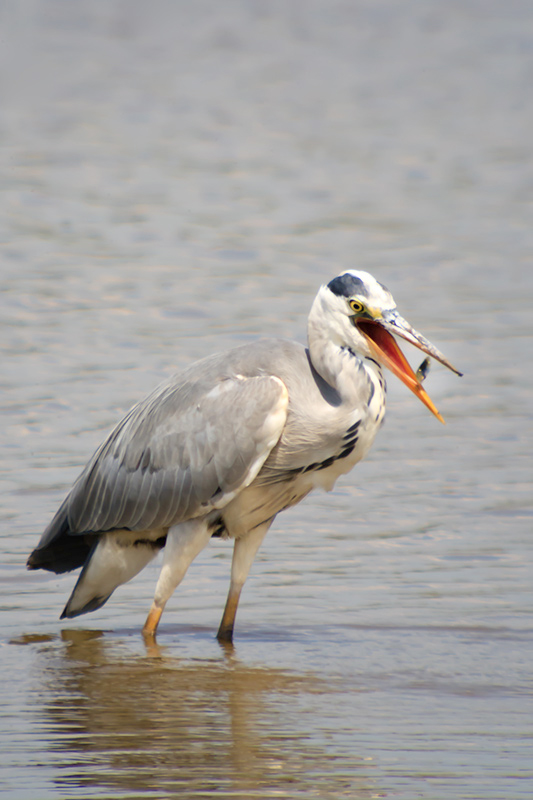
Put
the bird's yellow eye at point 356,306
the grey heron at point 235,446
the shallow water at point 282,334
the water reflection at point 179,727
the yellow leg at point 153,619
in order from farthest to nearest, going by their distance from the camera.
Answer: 1. the yellow leg at point 153,619
2. the grey heron at point 235,446
3. the bird's yellow eye at point 356,306
4. the shallow water at point 282,334
5. the water reflection at point 179,727

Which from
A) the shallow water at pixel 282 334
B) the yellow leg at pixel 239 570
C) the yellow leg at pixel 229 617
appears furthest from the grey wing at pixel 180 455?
the shallow water at pixel 282 334

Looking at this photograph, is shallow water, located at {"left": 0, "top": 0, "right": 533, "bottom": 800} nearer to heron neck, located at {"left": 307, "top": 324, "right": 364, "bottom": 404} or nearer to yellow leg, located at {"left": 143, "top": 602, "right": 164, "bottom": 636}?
yellow leg, located at {"left": 143, "top": 602, "right": 164, "bottom": 636}

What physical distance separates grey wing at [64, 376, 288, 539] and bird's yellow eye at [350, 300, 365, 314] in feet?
1.39

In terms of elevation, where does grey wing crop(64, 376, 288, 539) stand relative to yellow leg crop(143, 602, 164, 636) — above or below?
above

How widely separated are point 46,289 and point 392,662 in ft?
25.7

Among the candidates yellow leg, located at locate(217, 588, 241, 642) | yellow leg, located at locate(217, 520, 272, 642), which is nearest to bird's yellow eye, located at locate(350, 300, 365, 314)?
yellow leg, located at locate(217, 520, 272, 642)

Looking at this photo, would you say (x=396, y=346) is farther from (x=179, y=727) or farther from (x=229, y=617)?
(x=179, y=727)

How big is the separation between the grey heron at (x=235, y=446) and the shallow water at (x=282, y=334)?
1.37 feet

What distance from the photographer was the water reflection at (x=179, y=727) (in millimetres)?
4195

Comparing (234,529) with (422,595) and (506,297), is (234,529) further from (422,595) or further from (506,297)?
(506,297)

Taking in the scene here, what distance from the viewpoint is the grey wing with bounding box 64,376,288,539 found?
5.48 meters

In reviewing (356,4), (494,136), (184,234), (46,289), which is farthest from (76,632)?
(356,4)

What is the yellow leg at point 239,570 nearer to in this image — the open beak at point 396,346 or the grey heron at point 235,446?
the grey heron at point 235,446

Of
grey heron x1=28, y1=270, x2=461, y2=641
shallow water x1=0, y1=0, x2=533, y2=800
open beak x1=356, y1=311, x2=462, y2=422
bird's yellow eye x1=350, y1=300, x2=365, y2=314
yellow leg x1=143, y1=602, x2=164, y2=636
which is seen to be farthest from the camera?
yellow leg x1=143, y1=602, x2=164, y2=636
